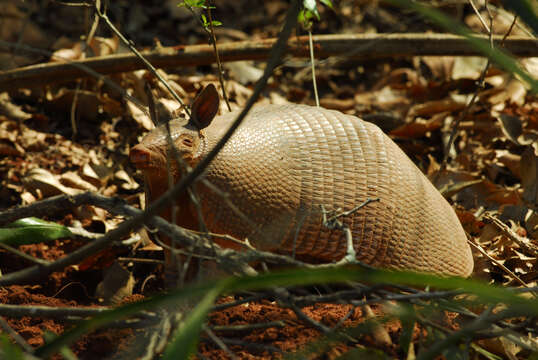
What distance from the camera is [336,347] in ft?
8.61

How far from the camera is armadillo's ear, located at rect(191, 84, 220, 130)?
3617 mm

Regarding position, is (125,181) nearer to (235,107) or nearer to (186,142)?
(235,107)

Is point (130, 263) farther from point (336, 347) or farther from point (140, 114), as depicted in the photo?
point (336, 347)

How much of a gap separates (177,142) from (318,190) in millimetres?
949

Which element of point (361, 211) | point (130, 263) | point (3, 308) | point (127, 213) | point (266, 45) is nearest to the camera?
point (3, 308)

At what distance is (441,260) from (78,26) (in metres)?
5.88

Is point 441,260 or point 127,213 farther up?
point 127,213

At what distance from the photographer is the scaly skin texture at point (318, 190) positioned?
3641 mm

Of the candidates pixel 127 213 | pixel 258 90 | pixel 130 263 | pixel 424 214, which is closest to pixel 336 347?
pixel 127 213

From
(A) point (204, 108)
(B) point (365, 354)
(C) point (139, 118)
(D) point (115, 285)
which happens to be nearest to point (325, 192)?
(A) point (204, 108)

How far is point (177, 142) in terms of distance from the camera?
3545 mm

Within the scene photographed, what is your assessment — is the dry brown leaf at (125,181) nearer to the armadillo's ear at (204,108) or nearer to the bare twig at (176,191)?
the armadillo's ear at (204,108)

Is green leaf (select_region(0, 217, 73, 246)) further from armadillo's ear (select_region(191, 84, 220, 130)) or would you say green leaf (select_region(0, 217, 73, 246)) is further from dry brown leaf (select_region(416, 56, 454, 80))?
dry brown leaf (select_region(416, 56, 454, 80))

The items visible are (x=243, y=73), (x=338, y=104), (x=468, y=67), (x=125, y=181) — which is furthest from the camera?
(x=468, y=67)
